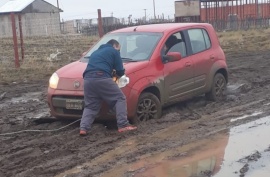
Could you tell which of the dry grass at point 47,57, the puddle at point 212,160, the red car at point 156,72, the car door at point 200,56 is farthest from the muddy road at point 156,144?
Result: the dry grass at point 47,57

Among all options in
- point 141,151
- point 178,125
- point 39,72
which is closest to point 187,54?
point 178,125

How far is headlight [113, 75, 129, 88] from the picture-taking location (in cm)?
827

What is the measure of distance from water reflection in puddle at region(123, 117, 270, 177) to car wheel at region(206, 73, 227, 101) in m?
2.92

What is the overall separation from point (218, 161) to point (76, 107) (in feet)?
9.31

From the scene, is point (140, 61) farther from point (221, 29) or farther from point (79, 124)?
point (221, 29)

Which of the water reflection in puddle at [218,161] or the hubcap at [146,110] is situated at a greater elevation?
the hubcap at [146,110]

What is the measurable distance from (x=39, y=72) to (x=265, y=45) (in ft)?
42.2

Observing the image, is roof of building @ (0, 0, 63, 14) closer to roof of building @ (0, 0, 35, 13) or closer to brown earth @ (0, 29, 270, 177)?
roof of building @ (0, 0, 35, 13)

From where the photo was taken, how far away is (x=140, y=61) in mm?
8977

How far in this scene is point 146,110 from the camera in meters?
8.82

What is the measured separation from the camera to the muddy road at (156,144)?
6.30 meters

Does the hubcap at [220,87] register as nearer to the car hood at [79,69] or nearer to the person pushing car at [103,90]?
the car hood at [79,69]

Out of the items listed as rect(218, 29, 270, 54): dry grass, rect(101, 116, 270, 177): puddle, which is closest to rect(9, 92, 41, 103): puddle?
rect(101, 116, 270, 177): puddle

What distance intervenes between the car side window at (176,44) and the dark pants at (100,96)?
1.73 metres
